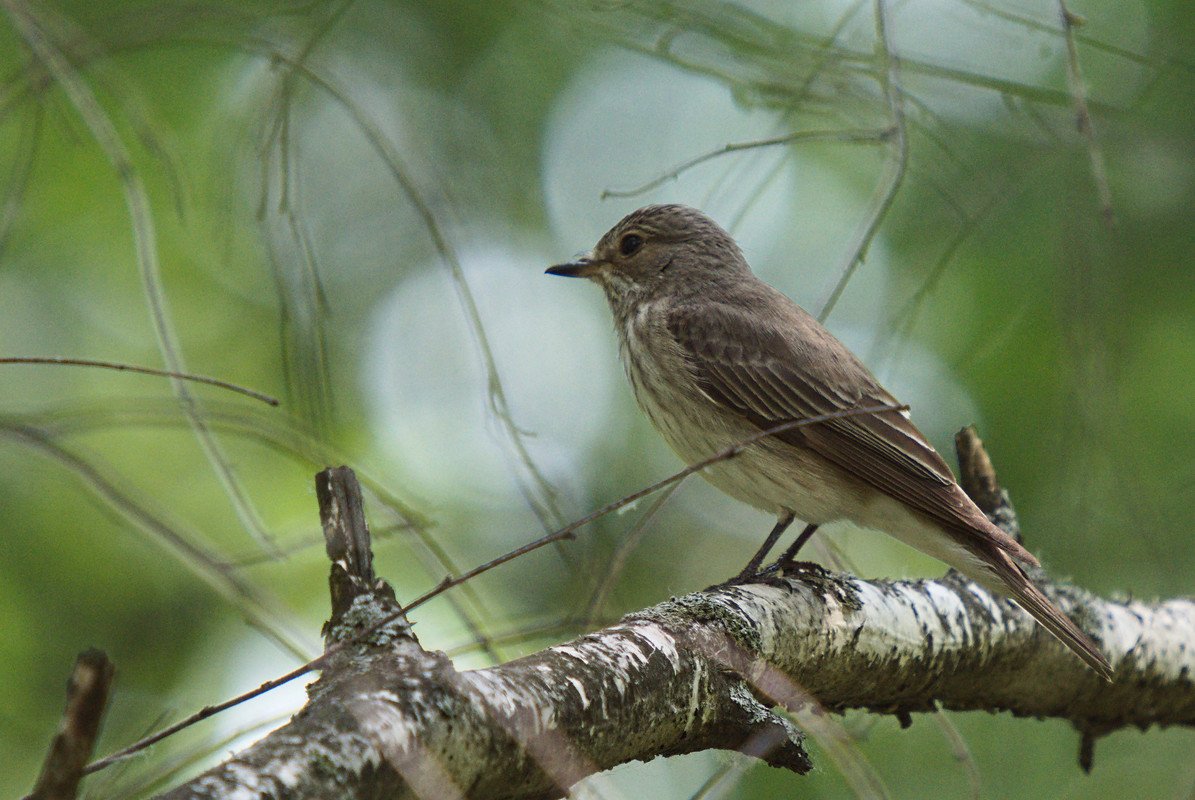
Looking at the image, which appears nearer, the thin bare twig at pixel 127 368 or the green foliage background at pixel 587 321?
the thin bare twig at pixel 127 368

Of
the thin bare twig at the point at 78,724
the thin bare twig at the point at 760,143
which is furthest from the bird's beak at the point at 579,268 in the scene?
the thin bare twig at the point at 78,724

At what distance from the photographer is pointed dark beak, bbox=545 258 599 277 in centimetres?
552

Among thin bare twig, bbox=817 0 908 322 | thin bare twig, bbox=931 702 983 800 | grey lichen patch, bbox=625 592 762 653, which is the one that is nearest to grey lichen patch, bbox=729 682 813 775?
grey lichen patch, bbox=625 592 762 653

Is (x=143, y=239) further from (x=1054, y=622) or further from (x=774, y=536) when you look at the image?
(x=1054, y=622)

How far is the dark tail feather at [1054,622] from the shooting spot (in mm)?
3645

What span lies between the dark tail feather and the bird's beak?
2.52 metres

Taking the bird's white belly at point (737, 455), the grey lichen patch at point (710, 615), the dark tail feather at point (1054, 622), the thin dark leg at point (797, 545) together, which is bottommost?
the dark tail feather at point (1054, 622)

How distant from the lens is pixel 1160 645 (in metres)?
4.53

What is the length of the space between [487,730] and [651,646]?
63 cm

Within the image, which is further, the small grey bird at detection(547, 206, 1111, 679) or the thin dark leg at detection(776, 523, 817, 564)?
the thin dark leg at detection(776, 523, 817, 564)

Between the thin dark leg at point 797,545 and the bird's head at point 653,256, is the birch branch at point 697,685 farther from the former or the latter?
the bird's head at point 653,256

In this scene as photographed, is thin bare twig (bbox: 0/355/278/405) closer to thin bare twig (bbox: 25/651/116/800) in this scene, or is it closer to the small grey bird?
thin bare twig (bbox: 25/651/116/800)

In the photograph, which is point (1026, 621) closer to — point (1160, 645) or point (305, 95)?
point (1160, 645)

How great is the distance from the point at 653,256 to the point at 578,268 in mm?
373
